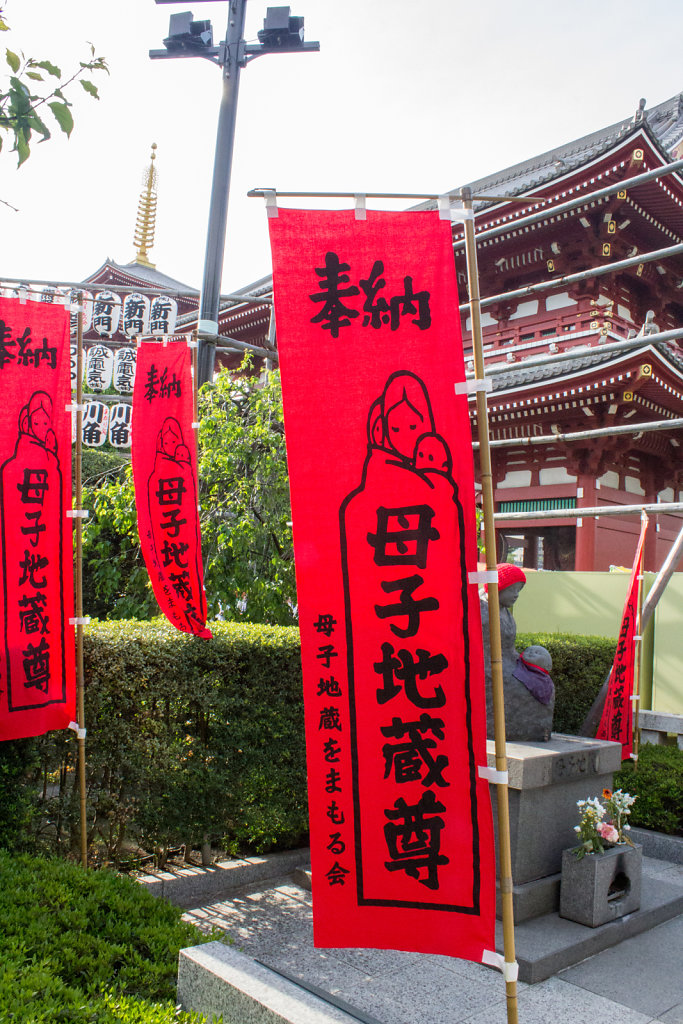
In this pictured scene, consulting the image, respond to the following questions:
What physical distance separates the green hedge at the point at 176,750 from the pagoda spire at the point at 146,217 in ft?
93.2

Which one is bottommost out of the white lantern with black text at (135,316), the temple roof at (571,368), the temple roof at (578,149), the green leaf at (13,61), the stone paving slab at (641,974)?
the stone paving slab at (641,974)

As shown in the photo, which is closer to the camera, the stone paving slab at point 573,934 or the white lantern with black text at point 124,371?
the stone paving slab at point 573,934

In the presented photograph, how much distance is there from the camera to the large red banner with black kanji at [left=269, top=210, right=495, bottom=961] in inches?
96.6

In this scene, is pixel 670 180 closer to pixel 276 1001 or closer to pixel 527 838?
pixel 527 838

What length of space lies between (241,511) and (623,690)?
3.90 meters

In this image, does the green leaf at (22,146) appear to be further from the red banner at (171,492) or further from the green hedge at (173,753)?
the green hedge at (173,753)

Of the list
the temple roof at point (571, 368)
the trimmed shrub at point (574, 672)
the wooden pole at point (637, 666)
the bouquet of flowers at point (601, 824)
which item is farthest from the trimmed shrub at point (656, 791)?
the temple roof at point (571, 368)

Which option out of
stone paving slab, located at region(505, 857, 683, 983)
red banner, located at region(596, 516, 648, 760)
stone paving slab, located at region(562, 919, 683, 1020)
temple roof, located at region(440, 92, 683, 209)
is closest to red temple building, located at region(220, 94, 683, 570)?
temple roof, located at region(440, 92, 683, 209)

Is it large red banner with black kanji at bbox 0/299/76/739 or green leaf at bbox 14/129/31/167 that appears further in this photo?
large red banner with black kanji at bbox 0/299/76/739

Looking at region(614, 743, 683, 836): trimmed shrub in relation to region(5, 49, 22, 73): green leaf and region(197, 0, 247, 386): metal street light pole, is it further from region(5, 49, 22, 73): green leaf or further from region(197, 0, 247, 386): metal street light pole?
region(5, 49, 22, 73): green leaf

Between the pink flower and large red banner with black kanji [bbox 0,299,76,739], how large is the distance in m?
3.29

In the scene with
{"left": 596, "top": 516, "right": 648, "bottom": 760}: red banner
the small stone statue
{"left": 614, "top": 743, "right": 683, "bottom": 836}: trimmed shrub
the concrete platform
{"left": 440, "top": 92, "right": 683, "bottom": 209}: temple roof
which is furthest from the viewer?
{"left": 440, "top": 92, "right": 683, "bottom": 209}: temple roof

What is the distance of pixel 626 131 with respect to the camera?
11.7m

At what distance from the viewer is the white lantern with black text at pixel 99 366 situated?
11.9 m
